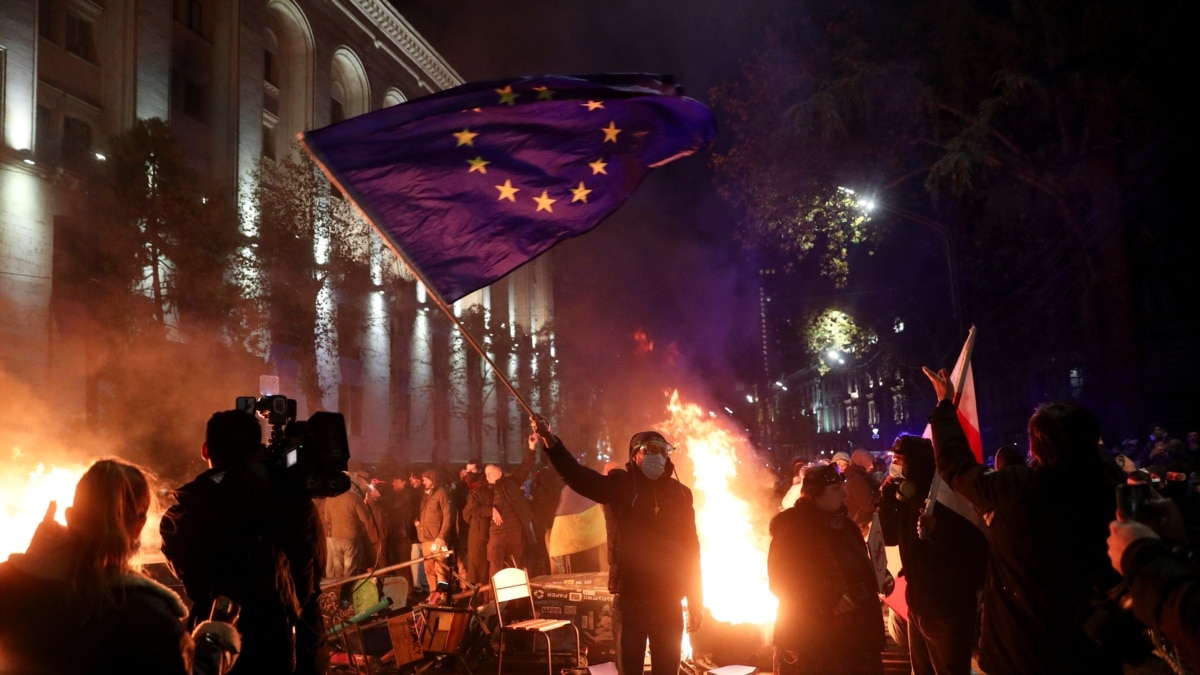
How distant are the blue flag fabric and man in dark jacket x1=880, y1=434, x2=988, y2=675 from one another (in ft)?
8.93

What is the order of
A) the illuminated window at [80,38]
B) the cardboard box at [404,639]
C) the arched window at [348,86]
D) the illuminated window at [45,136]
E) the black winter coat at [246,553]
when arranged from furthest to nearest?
the arched window at [348,86] → the illuminated window at [80,38] → the illuminated window at [45,136] → the cardboard box at [404,639] → the black winter coat at [246,553]

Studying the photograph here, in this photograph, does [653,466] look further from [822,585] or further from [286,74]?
[286,74]

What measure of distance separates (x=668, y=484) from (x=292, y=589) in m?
2.92

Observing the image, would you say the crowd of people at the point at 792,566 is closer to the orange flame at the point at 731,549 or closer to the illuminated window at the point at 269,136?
the orange flame at the point at 731,549

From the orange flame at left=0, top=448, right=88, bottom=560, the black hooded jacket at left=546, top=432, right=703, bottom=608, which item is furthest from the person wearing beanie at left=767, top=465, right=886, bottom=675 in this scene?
the orange flame at left=0, top=448, right=88, bottom=560

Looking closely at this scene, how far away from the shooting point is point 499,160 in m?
5.91

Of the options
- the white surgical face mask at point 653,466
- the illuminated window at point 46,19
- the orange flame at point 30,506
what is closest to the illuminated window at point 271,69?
the illuminated window at point 46,19

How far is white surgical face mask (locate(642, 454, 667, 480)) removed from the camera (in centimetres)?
622

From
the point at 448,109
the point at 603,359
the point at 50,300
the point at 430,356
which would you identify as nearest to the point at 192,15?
the point at 50,300

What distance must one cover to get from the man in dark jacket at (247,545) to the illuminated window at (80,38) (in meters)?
28.4

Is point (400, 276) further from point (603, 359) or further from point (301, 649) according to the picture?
point (301, 649)

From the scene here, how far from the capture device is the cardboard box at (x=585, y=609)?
31.8 ft

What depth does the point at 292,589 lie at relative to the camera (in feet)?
13.5

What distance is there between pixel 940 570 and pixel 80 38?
30359 mm
